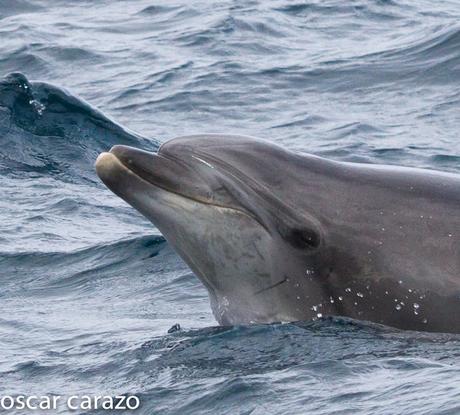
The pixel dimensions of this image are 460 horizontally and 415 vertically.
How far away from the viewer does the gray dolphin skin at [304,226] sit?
969cm

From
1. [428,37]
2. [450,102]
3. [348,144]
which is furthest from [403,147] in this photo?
[428,37]

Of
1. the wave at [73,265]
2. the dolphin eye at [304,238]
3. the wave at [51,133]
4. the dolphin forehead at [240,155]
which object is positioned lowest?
the wave at [73,265]

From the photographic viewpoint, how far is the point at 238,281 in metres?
10.0

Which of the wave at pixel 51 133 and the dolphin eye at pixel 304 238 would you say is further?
the wave at pixel 51 133

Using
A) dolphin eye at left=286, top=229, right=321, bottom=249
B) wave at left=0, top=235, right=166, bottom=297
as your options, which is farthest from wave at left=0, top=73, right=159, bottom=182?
dolphin eye at left=286, top=229, right=321, bottom=249

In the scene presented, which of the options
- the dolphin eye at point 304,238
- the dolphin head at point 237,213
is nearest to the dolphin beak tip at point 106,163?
the dolphin head at point 237,213

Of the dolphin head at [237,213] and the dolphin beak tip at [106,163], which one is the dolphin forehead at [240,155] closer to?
the dolphin head at [237,213]

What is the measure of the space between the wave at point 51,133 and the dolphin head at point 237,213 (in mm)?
8412

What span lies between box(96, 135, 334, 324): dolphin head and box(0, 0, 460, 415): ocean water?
1.02ft

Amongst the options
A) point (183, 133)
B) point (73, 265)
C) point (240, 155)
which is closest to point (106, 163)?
point (240, 155)

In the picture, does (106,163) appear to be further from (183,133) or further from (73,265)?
(183,133)

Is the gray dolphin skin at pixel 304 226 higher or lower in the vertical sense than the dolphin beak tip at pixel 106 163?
lower

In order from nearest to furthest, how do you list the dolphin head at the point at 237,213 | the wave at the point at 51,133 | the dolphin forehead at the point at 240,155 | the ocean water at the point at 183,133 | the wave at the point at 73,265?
the ocean water at the point at 183,133, the dolphin head at the point at 237,213, the dolphin forehead at the point at 240,155, the wave at the point at 73,265, the wave at the point at 51,133

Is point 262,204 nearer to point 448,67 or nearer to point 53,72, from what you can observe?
point 448,67
